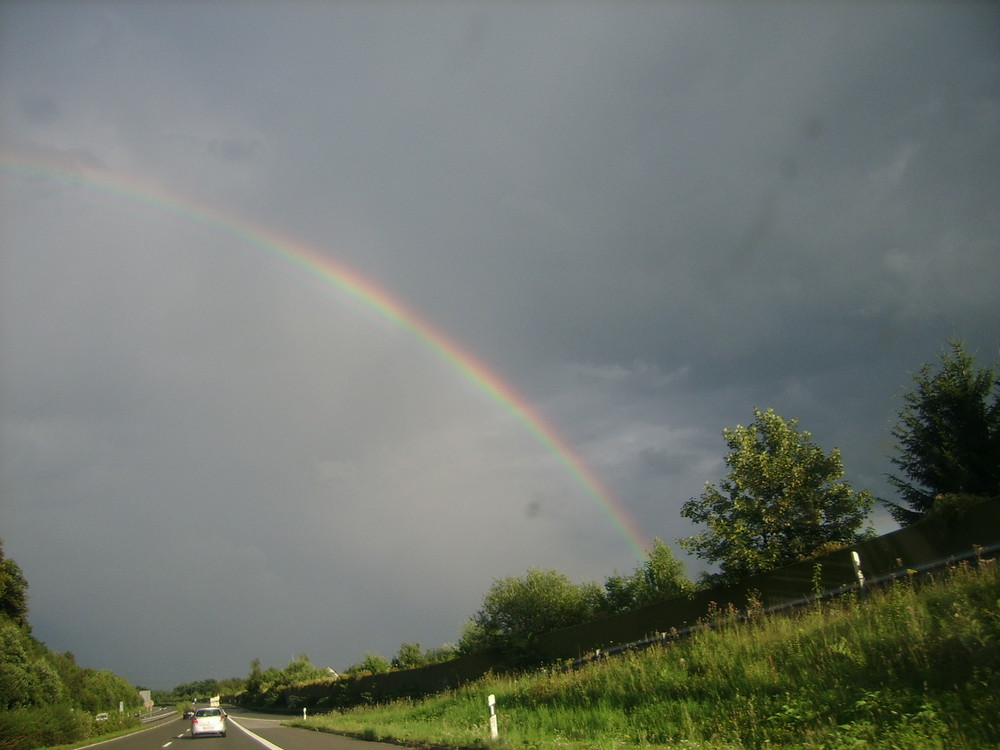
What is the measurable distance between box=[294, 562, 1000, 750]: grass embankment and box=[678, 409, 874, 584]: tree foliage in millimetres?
14648

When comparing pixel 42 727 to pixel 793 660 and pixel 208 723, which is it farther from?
pixel 793 660

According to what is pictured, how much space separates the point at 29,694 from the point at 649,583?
4264 centimetres

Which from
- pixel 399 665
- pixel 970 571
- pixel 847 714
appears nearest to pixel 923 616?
pixel 970 571

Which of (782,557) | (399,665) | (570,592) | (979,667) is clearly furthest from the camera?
(399,665)

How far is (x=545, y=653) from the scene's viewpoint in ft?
103

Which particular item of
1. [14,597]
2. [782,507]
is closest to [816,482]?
[782,507]

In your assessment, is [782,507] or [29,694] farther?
[29,694]

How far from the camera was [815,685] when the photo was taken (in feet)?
36.9

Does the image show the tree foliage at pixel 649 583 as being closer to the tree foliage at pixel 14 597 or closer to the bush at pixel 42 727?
the bush at pixel 42 727

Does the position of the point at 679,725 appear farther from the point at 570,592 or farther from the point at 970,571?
the point at 570,592

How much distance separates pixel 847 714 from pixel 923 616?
87.7 inches

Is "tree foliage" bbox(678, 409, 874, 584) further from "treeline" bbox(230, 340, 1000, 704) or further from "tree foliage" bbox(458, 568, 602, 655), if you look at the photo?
"tree foliage" bbox(458, 568, 602, 655)

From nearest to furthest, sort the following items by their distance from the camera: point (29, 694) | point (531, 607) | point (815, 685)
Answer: point (815, 685), point (29, 694), point (531, 607)

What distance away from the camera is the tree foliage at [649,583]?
5050 centimetres
